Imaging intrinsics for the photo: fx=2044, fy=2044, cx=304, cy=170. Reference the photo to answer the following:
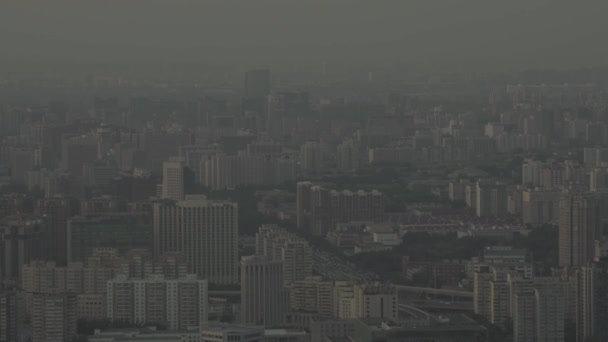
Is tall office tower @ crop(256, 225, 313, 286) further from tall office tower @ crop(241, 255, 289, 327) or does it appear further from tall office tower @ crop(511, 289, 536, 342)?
tall office tower @ crop(511, 289, 536, 342)

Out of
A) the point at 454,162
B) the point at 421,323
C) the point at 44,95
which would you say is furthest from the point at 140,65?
the point at 421,323

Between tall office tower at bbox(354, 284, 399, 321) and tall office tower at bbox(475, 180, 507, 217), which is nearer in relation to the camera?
tall office tower at bbox(354, 284, 399, 321)

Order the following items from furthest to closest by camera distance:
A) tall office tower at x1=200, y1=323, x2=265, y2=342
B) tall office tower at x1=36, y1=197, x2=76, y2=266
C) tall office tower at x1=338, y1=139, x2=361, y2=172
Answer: tall office tower at x1=338, y1=139, x2=361, y2=172, tall office tower at x1=36, y1=197, x2=76, y2=266, tall office tower at x1=200, y1=323, x2=265, y2=342

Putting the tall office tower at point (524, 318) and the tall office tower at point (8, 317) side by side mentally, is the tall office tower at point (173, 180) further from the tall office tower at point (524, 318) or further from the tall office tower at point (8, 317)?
the tall office tower at point (524, 318)

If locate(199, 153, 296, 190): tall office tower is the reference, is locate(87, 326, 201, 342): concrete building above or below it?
below

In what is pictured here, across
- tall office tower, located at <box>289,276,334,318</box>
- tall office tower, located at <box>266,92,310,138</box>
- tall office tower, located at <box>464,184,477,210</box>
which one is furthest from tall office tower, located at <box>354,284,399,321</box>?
tall office tower, located at <box>266,92,310,138</box>

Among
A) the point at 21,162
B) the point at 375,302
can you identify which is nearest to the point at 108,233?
the point at 375,302

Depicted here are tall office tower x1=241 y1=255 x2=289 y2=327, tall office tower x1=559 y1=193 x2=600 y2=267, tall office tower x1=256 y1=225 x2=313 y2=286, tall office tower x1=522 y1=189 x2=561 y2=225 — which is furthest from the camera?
tall office tower x1=522 y1=189 x2=561 y2=225

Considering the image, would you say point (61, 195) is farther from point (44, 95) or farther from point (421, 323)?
point (421, 323)
